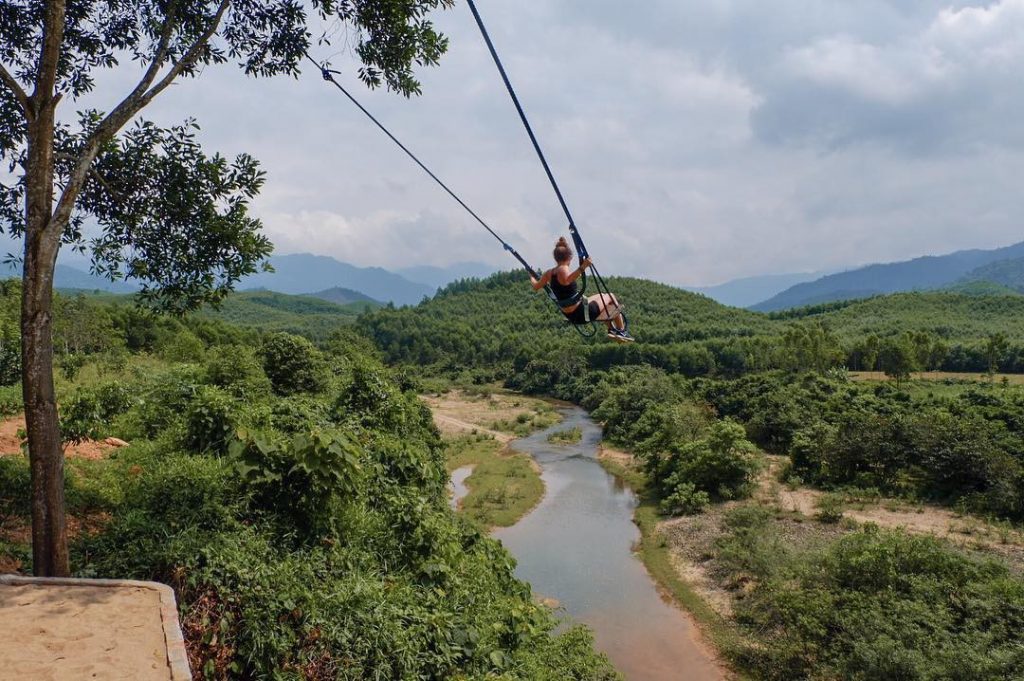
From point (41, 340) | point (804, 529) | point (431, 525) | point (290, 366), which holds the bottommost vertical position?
point (804, 529)

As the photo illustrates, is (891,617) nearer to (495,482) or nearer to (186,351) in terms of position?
(495,482)

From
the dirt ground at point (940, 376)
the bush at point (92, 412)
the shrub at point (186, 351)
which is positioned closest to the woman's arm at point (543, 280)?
the bush at point (92, 412)

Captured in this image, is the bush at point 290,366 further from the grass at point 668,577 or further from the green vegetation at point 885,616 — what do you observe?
the green vegetation at point 885,616

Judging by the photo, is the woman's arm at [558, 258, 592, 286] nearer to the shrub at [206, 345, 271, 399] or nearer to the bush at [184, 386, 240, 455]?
the bush at [184, 386, 240, 455]

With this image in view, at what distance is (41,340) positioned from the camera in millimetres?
6043

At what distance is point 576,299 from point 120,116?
20.6ft

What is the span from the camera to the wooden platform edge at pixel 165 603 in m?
5.10

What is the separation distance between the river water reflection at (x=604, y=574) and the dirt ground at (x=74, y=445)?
592 inches

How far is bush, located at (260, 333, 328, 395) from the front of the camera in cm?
2555

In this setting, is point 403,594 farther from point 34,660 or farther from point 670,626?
point 670,626

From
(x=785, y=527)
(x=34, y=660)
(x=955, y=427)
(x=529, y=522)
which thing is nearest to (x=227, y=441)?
(x=34, y=660)

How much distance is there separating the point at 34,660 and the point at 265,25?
816 cm

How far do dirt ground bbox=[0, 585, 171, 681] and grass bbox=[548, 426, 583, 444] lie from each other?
4369 cm

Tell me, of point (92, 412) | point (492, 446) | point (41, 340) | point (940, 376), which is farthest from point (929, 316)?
point (41, 340)
